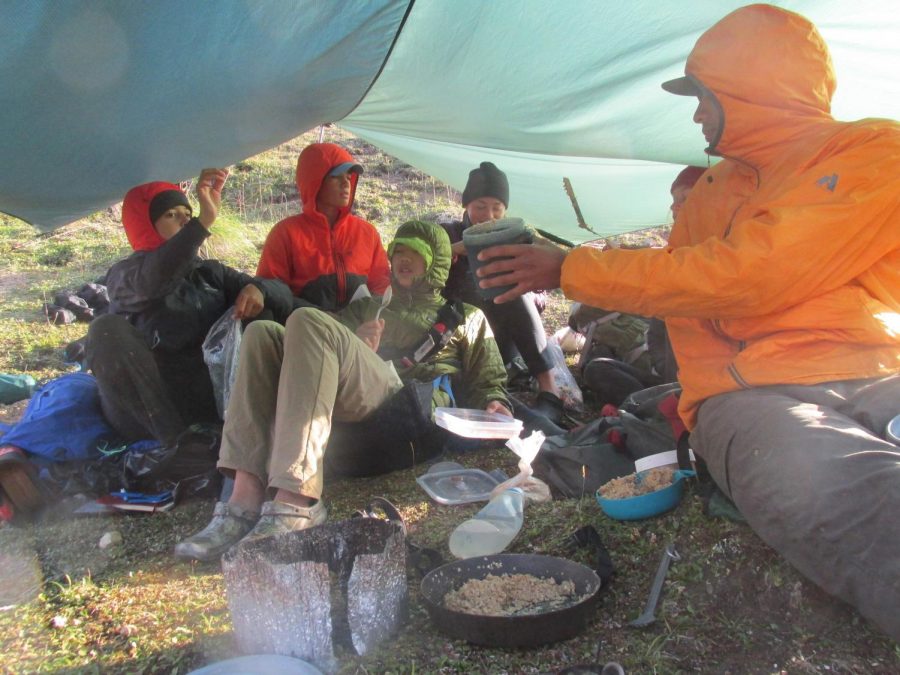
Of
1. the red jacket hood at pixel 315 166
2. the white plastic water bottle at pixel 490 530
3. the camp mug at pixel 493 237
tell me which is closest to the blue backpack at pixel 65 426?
the red jacket hood at pixel 315 166

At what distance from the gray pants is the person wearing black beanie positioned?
1.83 metres

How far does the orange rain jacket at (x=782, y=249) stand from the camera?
167 cm

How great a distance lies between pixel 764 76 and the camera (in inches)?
Result: 71.6

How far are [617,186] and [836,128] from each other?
3103 mm

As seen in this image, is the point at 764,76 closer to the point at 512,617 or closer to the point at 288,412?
the point at 512,617

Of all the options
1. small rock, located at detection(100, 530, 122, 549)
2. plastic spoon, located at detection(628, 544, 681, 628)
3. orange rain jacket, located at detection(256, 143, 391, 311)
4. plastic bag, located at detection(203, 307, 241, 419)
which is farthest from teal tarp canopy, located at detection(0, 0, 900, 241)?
plastic spoon, located at detection(628, 544, 681, 628)

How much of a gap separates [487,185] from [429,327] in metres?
1.05

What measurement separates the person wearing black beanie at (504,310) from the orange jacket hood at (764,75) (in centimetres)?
194

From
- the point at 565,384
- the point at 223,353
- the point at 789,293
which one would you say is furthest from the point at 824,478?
the point at 565,384

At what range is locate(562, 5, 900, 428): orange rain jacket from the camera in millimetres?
1671

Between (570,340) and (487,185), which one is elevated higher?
(487,185)

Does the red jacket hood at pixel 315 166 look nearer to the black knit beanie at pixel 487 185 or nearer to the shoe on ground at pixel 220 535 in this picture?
the black knit beanie at pixel 487 185

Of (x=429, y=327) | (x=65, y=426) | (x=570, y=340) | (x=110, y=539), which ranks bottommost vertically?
(x=570, y=340)

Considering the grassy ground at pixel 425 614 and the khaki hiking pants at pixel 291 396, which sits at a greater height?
the khaki hiking pants at pixel 291 396
